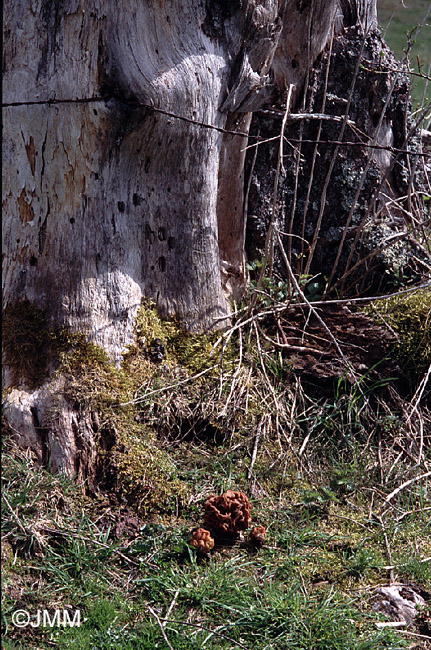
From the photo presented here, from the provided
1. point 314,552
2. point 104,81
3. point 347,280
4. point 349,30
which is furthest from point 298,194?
point 314,552

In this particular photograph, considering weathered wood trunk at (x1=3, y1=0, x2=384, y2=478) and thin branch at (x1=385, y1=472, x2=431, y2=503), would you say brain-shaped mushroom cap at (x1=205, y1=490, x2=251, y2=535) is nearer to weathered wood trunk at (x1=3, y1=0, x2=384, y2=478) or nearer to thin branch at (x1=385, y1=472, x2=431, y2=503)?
weathered wood trunk at (x1=3, y1=0, x2=384, y2=478)

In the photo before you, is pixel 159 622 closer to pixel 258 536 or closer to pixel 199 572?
pixel 199 572

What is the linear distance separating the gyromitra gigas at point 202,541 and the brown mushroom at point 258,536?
207 mm

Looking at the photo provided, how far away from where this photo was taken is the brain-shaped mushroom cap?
2.49 metres

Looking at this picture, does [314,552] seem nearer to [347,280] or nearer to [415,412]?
[415,412]

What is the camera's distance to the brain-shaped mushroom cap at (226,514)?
2.49m

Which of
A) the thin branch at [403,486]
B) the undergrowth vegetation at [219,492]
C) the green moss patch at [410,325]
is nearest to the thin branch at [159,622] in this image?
the undergrowth vegetation at [219,492]

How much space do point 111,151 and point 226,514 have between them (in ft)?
6.07

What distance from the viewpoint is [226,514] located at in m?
2.50

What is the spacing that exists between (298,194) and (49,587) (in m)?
2.80

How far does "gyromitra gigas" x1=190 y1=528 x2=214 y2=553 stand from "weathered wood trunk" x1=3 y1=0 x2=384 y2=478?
2.08 ft

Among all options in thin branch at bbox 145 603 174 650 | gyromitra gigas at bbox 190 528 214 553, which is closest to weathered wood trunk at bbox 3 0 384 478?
gyromitra gigas at bbox 190 528 214 553

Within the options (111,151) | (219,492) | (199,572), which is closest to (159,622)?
(199,572)

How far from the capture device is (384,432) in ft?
10.5
